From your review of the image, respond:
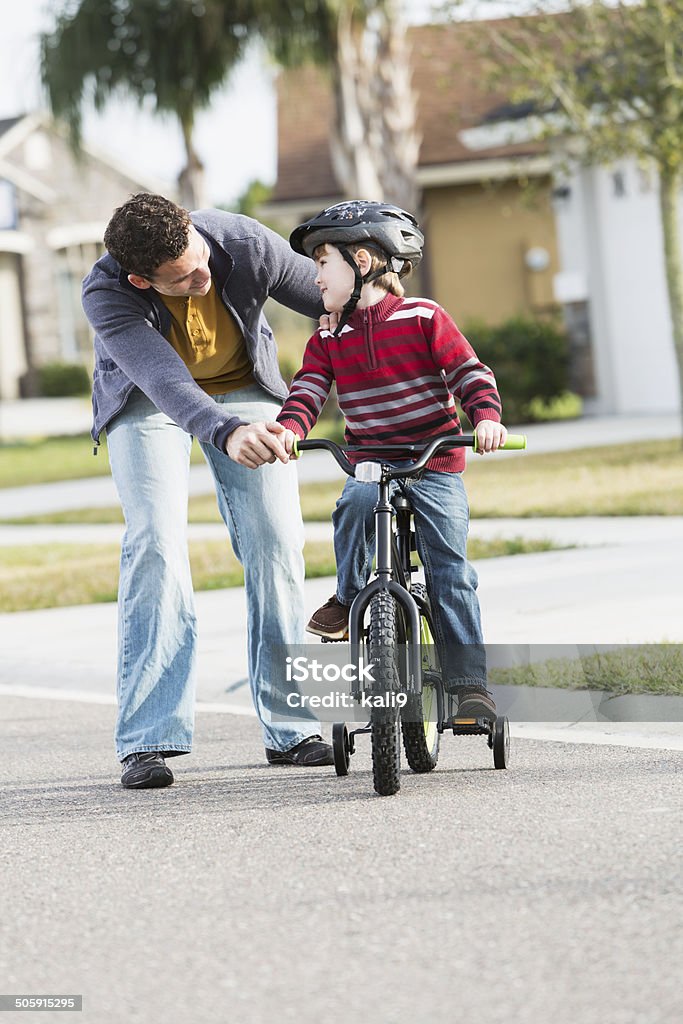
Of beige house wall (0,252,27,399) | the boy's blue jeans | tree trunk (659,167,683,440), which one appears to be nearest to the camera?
the boy's blue jeans

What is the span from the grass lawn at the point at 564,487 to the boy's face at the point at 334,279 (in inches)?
258

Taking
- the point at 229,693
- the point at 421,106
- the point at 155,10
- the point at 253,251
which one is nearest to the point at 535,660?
the point at 229,693

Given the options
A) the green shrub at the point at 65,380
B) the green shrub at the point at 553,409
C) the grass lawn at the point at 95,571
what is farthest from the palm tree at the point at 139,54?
the green shrub at the point at 65,380

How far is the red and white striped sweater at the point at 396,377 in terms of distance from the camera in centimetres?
508

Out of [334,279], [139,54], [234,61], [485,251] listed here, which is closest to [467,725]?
[334,279]

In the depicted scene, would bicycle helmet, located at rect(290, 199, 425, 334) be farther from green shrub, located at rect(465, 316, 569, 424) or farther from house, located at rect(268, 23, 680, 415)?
green shrub, located at rect(465, 316, 569, 424)

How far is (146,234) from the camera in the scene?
5.14 m

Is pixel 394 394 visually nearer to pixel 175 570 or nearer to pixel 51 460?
pixel 175 570

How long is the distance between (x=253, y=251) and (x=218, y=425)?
627mm

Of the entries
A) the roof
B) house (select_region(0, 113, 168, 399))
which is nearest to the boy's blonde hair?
the roof

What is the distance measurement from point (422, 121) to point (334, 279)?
23344mm

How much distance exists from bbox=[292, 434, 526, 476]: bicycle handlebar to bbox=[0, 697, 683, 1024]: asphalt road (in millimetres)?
966

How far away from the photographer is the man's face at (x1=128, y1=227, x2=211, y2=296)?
17.3ft

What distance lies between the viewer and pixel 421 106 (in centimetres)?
2825
